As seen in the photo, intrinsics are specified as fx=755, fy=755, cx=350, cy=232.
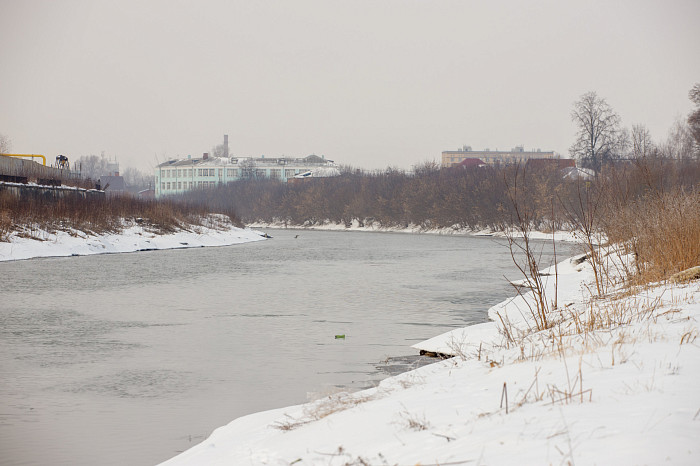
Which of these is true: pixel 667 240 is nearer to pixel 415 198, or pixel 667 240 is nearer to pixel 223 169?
pixel 415 198

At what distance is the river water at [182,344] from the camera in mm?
7141

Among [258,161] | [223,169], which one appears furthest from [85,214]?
[258,161]

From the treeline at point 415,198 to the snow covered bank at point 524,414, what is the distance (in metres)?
39.0

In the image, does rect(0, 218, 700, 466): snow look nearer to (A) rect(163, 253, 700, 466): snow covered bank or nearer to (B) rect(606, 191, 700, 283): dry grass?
(A) rect(163, 253, 700, 466): snow covered bank

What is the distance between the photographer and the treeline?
61.1 m

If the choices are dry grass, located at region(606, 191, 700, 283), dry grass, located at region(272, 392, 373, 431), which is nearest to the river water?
dry grass, located at region(272, 392, 373, 431)

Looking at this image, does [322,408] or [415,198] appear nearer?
[322,408]

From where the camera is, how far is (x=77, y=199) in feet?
129

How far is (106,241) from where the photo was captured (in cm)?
3438

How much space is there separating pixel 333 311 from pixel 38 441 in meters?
9.01

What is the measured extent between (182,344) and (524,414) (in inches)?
313

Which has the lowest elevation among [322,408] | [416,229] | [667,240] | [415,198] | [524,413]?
[416,229]

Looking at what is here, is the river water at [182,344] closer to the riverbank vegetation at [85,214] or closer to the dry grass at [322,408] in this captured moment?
the dry grass at [322,408]

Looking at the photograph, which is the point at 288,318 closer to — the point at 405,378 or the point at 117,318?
the point at 117,318
